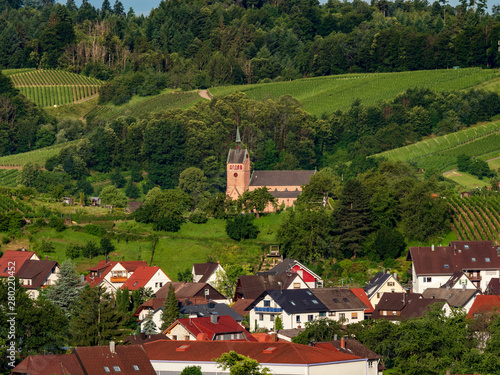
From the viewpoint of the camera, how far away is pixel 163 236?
289ft

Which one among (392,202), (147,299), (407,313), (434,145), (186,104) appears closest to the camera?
(407,313)

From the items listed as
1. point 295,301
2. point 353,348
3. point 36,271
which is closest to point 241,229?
point 36,271

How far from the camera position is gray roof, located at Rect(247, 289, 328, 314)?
61125mm

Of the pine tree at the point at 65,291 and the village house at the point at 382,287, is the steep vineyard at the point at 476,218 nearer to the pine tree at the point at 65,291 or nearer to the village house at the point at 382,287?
the village house at the point at 382,287

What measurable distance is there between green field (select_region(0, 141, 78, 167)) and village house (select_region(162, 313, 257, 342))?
78.4 m

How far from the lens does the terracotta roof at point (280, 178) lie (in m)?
114

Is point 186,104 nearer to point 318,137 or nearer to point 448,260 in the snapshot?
point 318,137

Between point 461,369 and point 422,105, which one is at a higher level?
Answer: point 422,105

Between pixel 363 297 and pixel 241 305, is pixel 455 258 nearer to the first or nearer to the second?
pixel 363 297

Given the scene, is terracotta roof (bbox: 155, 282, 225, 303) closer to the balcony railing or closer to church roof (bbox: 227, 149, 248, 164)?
the balcony railing

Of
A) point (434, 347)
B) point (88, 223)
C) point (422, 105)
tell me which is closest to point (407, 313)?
point (434, 347)

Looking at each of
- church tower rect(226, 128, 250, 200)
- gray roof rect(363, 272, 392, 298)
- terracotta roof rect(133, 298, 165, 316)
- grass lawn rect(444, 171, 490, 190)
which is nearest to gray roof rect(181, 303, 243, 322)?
terracotta roof rect(133, 298, 165, 316)

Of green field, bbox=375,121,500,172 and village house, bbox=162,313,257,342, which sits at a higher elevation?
green field, bbox=375,121,500,172

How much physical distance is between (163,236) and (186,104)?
66.0 meters
